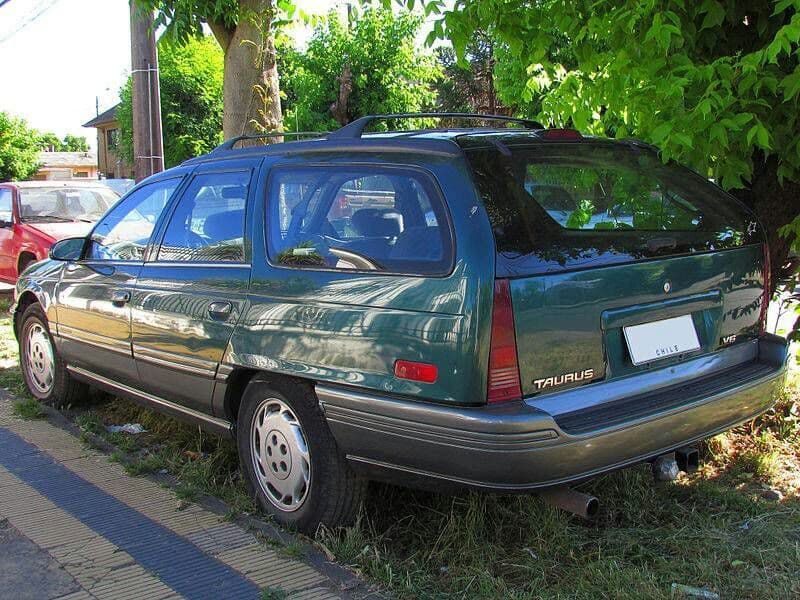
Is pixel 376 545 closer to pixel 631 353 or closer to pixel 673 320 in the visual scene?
pixel 631 353

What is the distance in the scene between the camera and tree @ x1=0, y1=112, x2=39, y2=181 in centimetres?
4100

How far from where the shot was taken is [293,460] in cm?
366

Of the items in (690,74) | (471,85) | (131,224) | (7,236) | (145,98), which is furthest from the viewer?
(471,85)

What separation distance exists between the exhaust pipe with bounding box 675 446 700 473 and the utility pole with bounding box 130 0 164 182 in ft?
21.9

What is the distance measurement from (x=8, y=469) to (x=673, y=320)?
3.66 meters

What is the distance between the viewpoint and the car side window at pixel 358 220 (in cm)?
316

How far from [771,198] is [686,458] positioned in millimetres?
2208

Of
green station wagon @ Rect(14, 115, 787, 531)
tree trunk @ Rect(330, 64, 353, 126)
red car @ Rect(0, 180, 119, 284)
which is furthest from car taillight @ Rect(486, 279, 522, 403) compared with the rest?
tree trunk @ Rect(330, 64, 353, 126)

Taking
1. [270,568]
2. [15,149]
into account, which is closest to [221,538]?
[270,568]

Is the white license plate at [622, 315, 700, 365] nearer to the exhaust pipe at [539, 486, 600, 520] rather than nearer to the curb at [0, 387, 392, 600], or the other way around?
the exhaust pipe at [539, 486, 600, 520]

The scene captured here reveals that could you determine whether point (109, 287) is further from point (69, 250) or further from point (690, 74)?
point (690, 74)

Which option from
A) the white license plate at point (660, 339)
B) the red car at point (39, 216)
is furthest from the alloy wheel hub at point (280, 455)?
the red car at point (39, 216)

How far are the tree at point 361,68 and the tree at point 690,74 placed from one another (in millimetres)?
13637

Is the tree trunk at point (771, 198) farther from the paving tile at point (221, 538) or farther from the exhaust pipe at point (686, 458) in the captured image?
the paving tile at point (221, 538)
